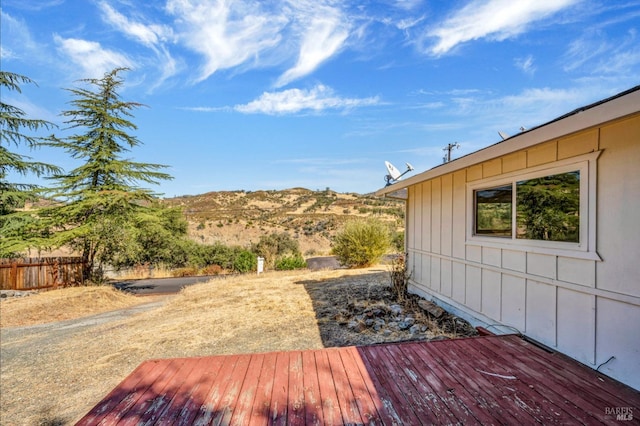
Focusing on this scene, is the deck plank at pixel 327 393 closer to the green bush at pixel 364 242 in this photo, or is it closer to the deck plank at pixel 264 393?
the deck plank at pixel 264 393

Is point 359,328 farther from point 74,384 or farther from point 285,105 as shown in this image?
point 285,105

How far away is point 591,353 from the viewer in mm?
2656

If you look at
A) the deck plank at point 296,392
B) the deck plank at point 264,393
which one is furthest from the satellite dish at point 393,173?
the deck plank at point 264,393

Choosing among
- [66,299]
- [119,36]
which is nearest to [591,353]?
[66,299]

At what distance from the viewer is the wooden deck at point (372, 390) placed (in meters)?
1.92

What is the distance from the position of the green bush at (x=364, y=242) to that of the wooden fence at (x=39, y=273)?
10.3 metres

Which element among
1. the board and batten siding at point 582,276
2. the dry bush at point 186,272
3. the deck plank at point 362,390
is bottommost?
the dry bush at point 186,272

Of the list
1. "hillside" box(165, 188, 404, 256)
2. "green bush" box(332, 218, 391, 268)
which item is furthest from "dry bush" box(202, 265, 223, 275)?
"green bush" box(332, 218, 391, 268)

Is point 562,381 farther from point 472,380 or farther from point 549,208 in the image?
point 549,208

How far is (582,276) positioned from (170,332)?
630 cm

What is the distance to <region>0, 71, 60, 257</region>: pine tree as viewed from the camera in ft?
36.0

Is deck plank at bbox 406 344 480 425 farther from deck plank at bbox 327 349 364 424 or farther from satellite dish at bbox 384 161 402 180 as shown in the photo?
satellite dish at bbox 384 161 402 180

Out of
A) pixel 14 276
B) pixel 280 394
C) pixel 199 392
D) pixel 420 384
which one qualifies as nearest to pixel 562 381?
pixel 420 384

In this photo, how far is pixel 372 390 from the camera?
7.32 ft
